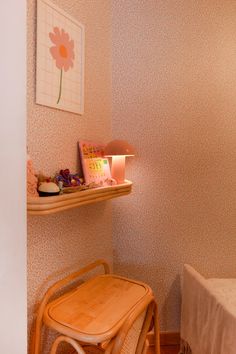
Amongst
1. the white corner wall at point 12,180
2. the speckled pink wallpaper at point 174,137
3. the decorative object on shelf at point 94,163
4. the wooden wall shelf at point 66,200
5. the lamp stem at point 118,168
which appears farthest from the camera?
the speckled pink wallpaper at point 174,137

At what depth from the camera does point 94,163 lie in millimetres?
1554

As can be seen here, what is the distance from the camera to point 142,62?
72.5 inches

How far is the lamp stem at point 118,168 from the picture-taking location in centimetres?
164

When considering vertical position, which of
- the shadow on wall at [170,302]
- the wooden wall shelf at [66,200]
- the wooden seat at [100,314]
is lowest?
the shadow on wall at [170,302]

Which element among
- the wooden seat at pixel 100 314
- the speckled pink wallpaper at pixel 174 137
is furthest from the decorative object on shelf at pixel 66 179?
the speckled pink wallpaper at pixel 174 137

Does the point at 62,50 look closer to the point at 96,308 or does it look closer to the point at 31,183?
the point at 31,183

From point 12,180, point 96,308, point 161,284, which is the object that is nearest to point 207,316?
point 161,284

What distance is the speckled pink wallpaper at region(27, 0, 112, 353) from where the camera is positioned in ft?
3.97

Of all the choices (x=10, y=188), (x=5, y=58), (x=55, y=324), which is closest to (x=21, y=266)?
(x=10, y=188)

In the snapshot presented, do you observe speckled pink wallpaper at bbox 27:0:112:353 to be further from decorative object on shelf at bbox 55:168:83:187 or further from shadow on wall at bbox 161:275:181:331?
shadow on wall at bbox 161:275:181:331

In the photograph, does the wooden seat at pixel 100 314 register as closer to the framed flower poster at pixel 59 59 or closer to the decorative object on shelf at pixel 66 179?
the decorative object on shelf at pixel 66 179

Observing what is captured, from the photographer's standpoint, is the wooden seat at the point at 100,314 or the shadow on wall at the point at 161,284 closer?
the wooden seat at the point at 100,314

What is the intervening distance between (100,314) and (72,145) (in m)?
0.84

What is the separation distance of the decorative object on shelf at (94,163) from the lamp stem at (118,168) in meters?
0.03
